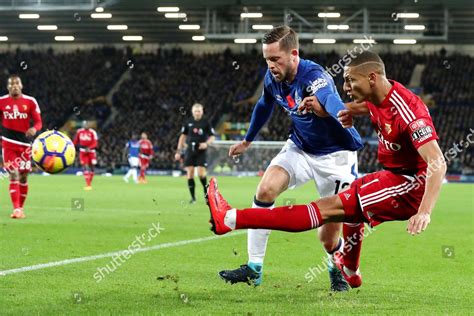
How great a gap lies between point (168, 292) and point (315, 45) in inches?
1646

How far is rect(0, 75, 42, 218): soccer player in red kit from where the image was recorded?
41.9 ft

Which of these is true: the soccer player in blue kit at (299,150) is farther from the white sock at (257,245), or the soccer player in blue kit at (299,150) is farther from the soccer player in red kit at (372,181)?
the soccer player in red kit at (372,181)

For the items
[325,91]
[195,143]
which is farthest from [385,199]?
[195,143]

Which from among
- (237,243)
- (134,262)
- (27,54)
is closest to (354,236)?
(134,262)

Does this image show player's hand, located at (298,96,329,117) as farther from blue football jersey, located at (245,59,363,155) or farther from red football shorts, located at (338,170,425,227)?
red football shorts, located at (338,170,425,227)

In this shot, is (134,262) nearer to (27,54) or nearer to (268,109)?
(268,109)

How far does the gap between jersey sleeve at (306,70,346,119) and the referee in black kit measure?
1171 cm

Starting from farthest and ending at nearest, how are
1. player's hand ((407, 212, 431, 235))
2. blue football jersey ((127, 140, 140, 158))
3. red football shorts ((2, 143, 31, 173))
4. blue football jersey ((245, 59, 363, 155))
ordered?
blue football jersey ((127, 140, 140, 158)) → red football shorts ((2, 143, 31, 173)) → blue football jersey ((245, 59, 363, 155)) → player's hand ((407, 212, 431, 235))

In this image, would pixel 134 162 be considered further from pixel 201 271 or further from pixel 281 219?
pixel 281 219

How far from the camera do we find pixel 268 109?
24.3 ft

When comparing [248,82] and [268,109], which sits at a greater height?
[268,109]

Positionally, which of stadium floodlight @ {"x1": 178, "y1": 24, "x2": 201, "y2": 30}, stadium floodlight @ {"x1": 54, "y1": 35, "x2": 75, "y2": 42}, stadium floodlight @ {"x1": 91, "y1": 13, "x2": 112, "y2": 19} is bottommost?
stadium floodlight @ {"x1": 54, "y1": 35, "x2": 75, "y2": 42}

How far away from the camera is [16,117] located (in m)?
12.9

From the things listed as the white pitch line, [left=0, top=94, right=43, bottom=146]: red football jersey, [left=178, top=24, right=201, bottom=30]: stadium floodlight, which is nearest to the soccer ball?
the white pitch line
